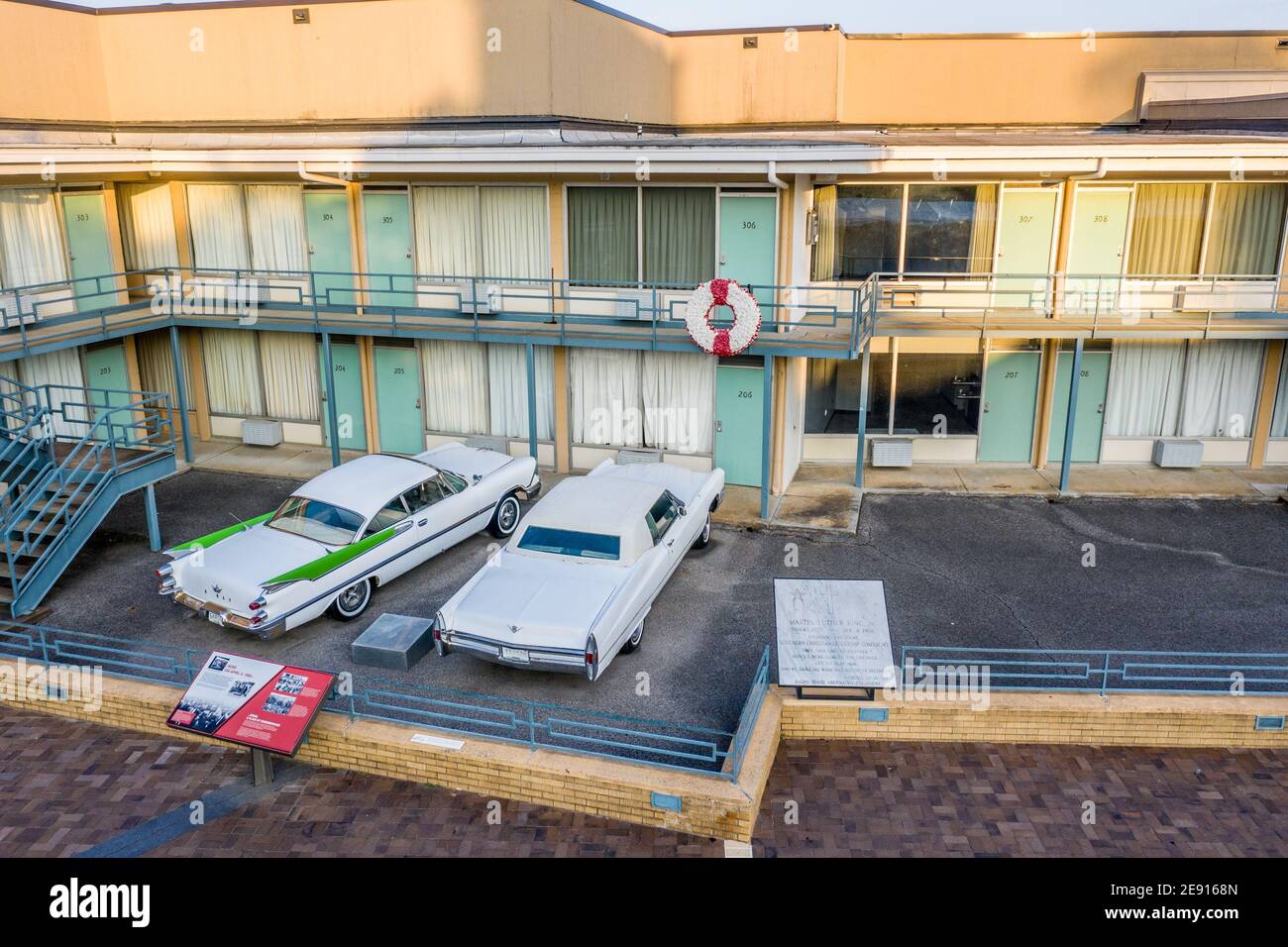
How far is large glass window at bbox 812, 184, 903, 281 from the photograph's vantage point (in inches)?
647

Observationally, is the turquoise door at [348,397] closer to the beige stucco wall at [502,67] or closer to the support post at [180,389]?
the support post at [180,389]

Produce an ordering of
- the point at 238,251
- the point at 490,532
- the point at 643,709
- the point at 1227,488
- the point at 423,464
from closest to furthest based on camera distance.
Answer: the point at 643,709 → the point at 423,464 → the point at 490,532 → the point at 1227,488 → the point at 238,251

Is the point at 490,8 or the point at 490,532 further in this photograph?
the point at 490,8

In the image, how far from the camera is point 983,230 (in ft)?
54.6

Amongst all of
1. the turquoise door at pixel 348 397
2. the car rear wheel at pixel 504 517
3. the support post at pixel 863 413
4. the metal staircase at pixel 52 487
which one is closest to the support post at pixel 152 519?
the metal staircase at pixel 52 487

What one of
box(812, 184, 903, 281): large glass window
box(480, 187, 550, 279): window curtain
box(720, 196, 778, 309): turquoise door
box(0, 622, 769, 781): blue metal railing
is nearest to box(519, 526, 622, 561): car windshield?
box(0, 622, 769, 781): blue metal railing

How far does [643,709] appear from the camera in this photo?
996cm

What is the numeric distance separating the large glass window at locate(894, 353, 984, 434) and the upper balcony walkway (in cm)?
89

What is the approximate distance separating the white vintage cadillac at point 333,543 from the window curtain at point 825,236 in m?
6.37

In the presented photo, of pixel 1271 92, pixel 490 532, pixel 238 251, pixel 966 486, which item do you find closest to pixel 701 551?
pixel 490 532

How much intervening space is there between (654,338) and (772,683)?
6.36 metres

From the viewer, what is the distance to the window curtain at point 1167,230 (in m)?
16.3

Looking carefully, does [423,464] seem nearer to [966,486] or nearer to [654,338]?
[654,338]

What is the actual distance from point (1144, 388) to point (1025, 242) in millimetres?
3274
